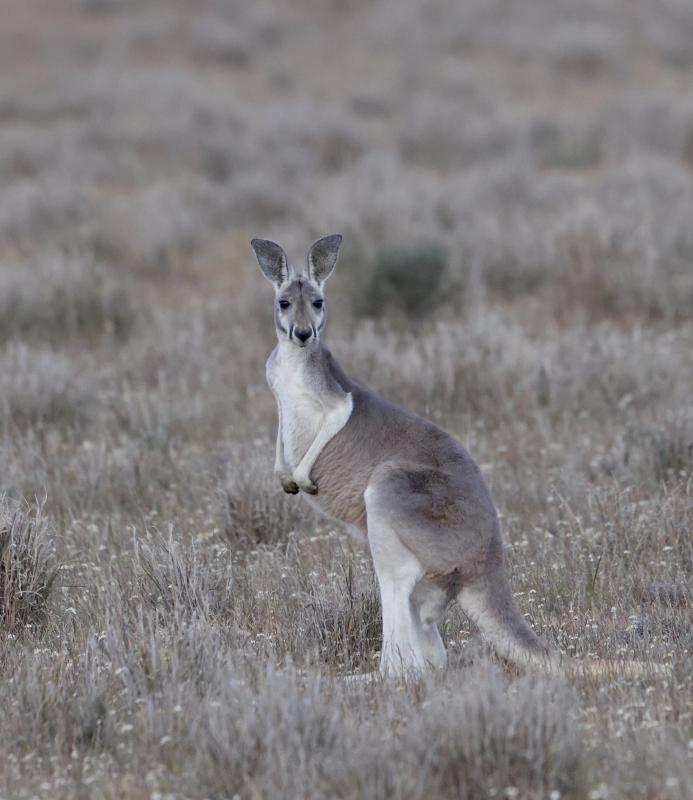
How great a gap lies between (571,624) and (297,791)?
1.78m

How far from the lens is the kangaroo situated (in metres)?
4.29

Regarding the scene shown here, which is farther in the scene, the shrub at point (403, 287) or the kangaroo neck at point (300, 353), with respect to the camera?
the shrub at point (403, 287)

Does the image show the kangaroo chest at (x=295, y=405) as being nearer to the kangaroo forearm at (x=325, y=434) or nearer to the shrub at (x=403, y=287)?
the kangaroo forearm at (x=325, y=434)

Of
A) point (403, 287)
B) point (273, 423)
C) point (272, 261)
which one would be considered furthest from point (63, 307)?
point (272, 261)

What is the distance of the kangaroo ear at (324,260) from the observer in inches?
191

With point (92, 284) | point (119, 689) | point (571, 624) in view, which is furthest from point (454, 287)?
point (119, 689)

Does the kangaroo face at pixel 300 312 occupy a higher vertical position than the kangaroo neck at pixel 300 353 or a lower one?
higher

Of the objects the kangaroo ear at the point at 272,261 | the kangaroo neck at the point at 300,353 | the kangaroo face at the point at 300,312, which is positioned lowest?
the kangaroo neck at the point at 300,353

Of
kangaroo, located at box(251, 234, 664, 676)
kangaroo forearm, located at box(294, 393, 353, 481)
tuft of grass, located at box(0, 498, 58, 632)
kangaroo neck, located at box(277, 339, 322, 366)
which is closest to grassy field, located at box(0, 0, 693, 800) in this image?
tuft of grass, located at box(0, 498, 58, 632)

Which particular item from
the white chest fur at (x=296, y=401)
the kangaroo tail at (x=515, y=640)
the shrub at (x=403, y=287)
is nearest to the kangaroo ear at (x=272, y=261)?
the white chest fur at (x=296, y=401)

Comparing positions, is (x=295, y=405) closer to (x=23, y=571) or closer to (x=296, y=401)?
(x=296, y=401)

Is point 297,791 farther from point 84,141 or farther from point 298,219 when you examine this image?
point 84,141

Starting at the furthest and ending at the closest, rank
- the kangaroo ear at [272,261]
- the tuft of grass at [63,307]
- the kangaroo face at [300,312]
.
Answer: the tuft of grass at [63,307], the kangaroo ear at [272,261], the kangaroo face at [300,312]

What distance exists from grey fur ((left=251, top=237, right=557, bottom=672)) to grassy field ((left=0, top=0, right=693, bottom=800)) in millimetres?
178
